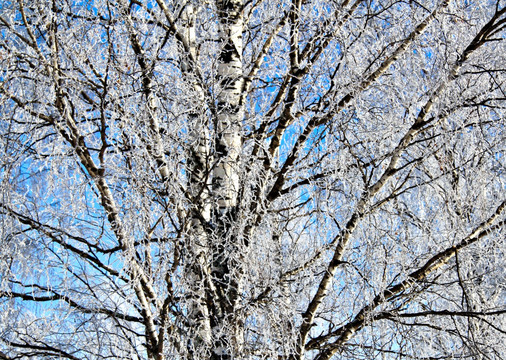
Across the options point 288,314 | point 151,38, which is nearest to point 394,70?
point 151,38

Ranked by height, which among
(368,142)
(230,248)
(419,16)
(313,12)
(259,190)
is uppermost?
(419,16)

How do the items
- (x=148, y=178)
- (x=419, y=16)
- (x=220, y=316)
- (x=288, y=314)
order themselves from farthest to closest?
1. (x=419, y=16)
2. (x=220, y=316)
3. (x=288, y=314)
4. (x=148, y=178)

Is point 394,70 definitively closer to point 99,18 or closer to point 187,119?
point 187,119

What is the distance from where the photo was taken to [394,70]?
142 inches

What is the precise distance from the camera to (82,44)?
2660 millimetres

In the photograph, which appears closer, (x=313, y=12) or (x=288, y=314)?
(x=288, y=314)

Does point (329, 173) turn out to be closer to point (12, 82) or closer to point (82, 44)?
point (82, 44)

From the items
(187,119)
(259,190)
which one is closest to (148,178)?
(187,119)

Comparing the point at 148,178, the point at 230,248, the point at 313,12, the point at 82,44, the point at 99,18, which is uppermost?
the point at 313,12

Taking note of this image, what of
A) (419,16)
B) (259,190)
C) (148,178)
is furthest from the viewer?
(419,16)

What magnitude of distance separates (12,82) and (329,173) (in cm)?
206

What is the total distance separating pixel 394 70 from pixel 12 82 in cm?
268

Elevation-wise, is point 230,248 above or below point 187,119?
below

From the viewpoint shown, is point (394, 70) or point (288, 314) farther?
point (394, 70)
